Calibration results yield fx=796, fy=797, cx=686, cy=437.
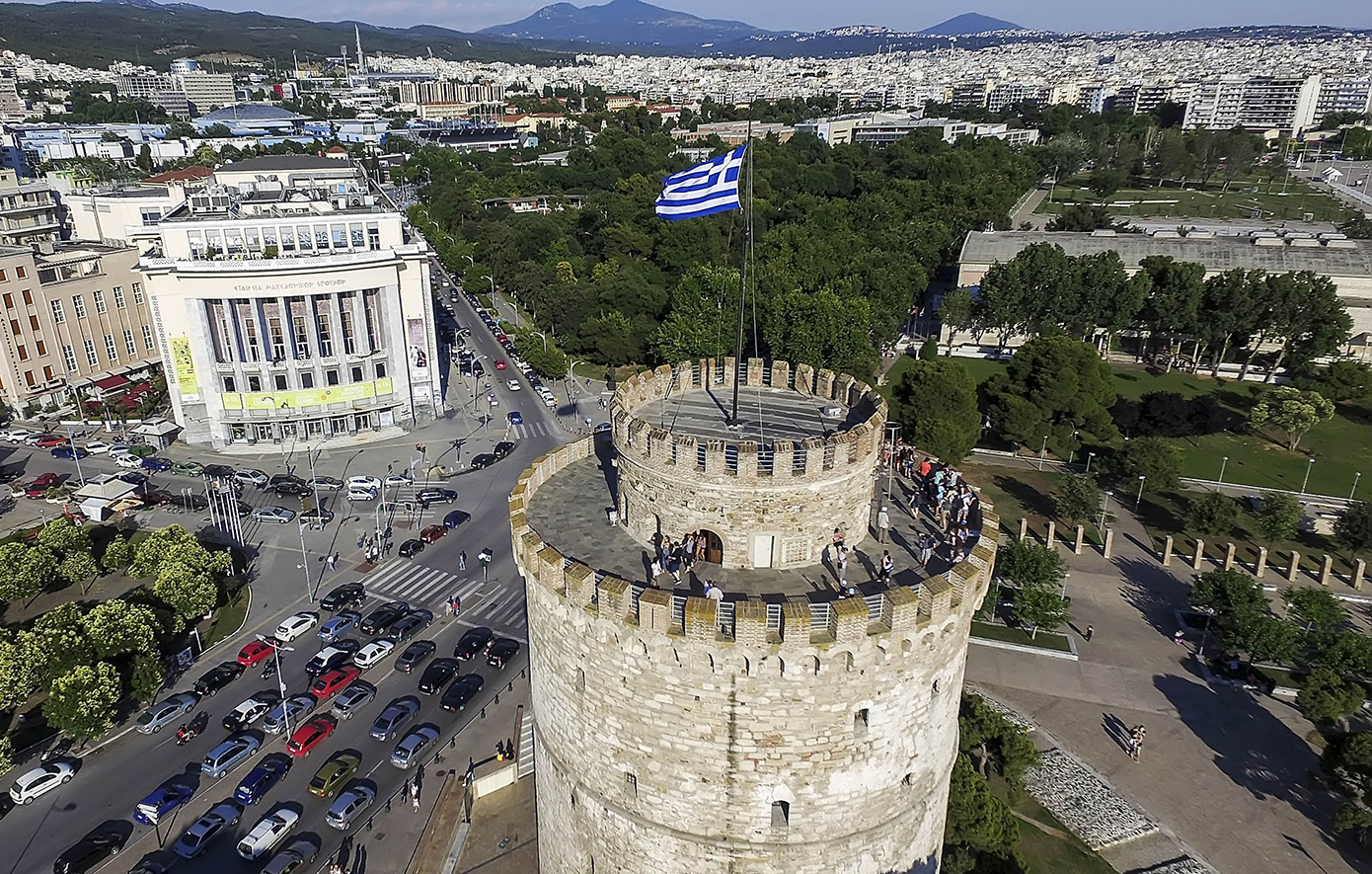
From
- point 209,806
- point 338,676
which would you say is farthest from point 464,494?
point 209,806

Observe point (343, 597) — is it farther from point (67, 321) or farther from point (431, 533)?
point (67, 321)

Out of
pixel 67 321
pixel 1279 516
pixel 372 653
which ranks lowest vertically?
pixel 372 653

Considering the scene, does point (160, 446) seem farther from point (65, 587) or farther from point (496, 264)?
point (496, 264)

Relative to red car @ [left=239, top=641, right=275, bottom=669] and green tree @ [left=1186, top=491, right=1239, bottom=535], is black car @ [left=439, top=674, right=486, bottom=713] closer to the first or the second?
red car @ [left=239, top=641, right=275, bottom=669]

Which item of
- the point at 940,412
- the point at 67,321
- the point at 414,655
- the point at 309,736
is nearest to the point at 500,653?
the point at 414,655

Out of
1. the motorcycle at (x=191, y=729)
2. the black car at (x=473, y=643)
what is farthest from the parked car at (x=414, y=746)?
the motorcycle at (x=191, y=729)
